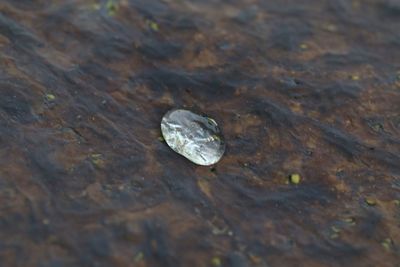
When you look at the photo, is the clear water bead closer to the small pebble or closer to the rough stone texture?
the rough stone texture

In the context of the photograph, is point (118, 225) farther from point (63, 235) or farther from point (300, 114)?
point (300, 114)

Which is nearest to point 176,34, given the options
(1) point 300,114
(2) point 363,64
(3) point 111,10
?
(3) point 111,10

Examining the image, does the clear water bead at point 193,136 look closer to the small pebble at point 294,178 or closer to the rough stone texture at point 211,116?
the rough stone texture at point 211,116

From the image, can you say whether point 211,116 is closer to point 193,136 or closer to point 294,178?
point 193,136

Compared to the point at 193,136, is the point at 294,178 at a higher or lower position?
lower

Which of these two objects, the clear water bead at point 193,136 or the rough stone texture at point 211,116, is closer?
the rough stone texture at point 211,116


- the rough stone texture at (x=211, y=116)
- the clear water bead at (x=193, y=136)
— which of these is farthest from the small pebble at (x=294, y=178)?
the clear water bead at (x=193, y=136)

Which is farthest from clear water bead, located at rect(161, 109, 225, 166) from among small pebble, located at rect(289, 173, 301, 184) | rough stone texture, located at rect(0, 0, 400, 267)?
small pebble, located at rect(289, 173, 301, 184)

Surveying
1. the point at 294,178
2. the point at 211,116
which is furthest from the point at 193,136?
the point at 294,178
